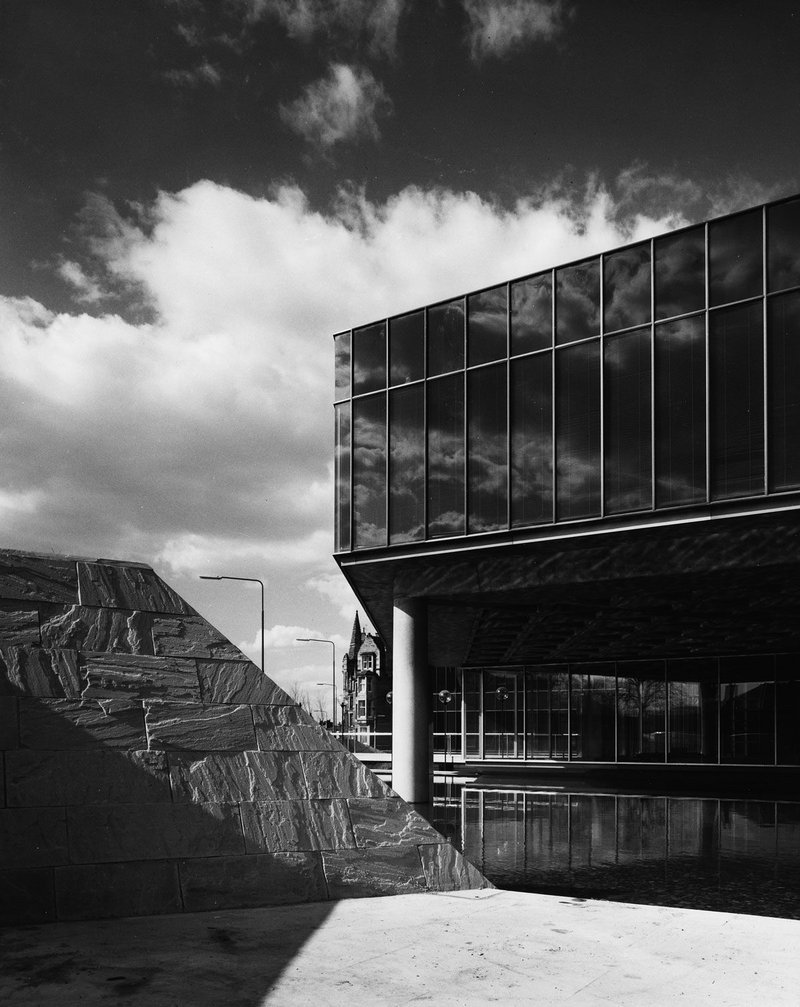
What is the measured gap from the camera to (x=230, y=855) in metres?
10.0

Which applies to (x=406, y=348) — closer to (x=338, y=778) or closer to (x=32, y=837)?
(x=338, y=778)

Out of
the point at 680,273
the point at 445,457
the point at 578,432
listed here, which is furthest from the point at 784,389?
the point at 445,457

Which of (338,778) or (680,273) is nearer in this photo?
(338,778)

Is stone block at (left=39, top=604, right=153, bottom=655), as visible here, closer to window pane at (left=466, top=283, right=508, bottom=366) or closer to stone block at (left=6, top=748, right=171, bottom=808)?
stone block at (left=6, top=748, right=171, bottom=808)

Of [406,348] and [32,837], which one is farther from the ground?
[406,348]

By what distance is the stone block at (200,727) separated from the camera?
1023cm

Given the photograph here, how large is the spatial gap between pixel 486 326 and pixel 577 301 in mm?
2903

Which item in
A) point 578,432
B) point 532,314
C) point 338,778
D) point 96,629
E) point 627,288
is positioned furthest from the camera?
point 532,314

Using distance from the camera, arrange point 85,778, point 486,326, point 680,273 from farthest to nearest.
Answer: point 486,326
point 680,273
point 85,778

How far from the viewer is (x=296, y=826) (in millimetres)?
10547

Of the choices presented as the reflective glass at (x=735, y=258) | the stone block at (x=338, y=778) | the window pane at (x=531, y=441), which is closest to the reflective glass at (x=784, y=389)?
the reflective glass at (x=735, y=258)

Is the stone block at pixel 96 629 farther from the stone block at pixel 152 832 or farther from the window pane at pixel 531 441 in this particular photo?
the window pane at pixel 531 441

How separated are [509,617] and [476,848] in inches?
720

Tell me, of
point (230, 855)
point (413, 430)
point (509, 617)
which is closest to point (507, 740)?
point (509, 617)
